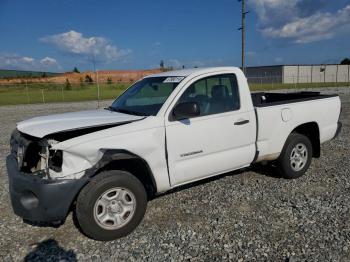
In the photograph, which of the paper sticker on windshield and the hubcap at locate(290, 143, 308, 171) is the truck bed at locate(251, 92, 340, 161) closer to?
the hubcap at locate(290, 143, 308, 171)

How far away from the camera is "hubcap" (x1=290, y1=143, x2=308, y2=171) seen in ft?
18.5

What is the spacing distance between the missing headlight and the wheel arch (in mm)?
293

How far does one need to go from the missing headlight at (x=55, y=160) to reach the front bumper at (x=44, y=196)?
0.52 feet

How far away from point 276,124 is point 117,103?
2413 mm

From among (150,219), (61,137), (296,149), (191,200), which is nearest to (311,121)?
(296,149)

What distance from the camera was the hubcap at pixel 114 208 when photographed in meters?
3.75

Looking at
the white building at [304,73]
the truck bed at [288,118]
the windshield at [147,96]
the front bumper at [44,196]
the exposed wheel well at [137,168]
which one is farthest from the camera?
the white building at [304,73]

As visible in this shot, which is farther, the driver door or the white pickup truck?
the driver door

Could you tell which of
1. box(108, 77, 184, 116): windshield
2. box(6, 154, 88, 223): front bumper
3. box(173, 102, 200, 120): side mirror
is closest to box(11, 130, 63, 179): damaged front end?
box(6, 154, 88, 223): front bumper

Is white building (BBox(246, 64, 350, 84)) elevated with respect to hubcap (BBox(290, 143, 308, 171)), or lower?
elevated

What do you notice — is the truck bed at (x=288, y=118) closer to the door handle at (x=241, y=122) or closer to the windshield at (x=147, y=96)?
the door handle at (x=241, y=122)

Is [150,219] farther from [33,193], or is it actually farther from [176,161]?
[33,193]

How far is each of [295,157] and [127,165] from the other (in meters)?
2.99

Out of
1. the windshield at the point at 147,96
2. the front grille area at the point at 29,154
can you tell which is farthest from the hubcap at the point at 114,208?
the windshield at the point at 147,96
